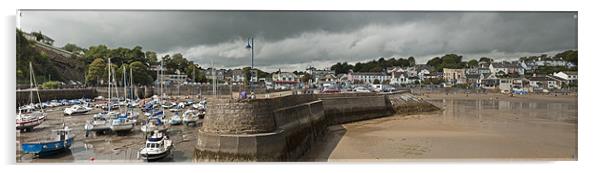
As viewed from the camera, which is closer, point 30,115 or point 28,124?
point 28,124

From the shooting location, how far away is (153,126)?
12867 millimetres

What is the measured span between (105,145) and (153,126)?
8.11 ft

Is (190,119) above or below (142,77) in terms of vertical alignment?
below

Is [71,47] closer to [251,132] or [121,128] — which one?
[121,128]

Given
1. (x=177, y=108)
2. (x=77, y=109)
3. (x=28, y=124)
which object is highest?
(x=28, y=124)

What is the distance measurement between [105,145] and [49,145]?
2.41m

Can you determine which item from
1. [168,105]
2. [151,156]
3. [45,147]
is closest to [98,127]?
[45,147]

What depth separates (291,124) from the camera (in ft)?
29.5

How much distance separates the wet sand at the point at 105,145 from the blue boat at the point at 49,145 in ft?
0.36

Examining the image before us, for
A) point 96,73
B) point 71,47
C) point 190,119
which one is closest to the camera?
point 71,47

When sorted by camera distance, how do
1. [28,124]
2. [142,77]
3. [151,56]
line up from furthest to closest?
[142,77], [151,56], [28,124]

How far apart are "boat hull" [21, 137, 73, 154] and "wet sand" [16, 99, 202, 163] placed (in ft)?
0.35

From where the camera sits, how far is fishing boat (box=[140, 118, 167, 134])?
1223cm
